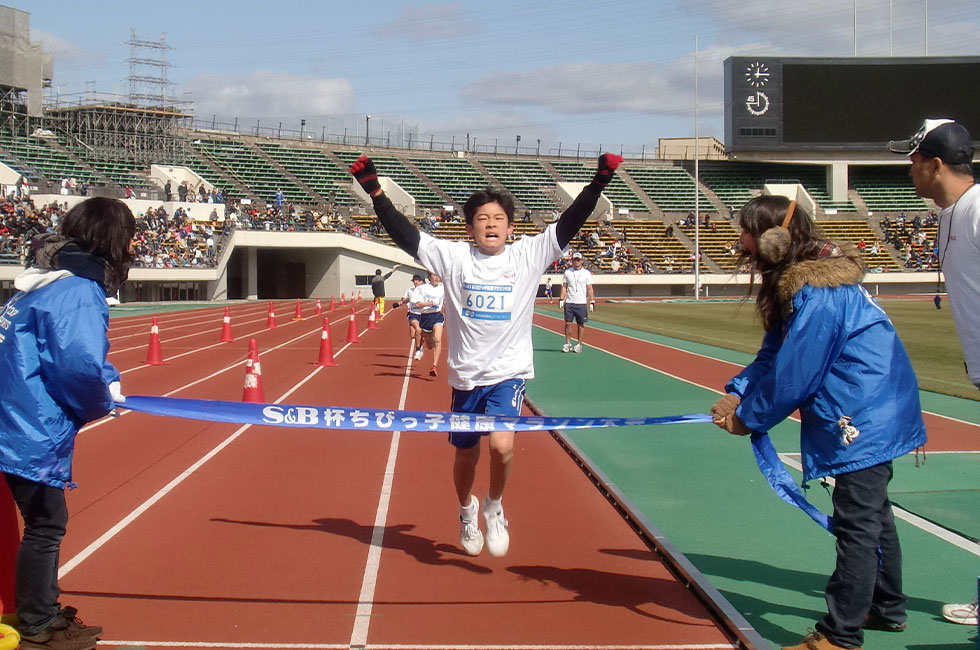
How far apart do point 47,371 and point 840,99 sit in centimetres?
6077

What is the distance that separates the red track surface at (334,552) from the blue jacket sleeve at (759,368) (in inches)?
45.6

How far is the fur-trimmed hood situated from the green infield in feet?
18.3

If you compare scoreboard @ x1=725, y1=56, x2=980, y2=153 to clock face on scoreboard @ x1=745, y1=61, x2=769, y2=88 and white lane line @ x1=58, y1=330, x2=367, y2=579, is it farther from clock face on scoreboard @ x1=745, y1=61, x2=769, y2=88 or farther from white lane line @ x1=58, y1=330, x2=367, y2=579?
white lane line @ x1=58, y1=330, x2=367, y2=579

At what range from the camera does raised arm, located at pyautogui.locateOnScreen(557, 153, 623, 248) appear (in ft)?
16.0

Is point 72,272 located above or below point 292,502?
above

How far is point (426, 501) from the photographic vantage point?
721cm

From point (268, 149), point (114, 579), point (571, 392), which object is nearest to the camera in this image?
point (114, 579)

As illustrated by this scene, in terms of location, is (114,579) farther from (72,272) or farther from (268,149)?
(268,149)

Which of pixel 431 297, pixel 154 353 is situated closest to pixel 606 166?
pixel 431 297

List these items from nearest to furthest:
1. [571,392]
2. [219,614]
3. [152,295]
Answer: [219,614] → [571,392] → [152,295]

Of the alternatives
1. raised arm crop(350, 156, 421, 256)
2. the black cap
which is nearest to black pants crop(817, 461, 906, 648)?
the black cap

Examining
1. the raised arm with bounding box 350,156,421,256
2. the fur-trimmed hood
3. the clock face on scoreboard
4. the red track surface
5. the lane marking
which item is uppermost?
the clock face on scoreboard

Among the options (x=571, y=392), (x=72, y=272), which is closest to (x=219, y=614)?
(x=72, y=272)

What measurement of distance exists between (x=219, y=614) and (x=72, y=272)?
6.02 feet
